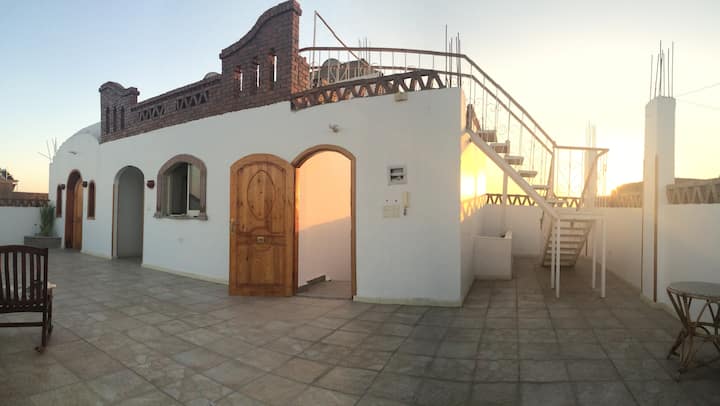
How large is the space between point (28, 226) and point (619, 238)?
56.9 feet

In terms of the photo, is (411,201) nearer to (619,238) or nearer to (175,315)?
(175,315)

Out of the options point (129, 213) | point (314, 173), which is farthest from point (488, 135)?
point (129, 213)

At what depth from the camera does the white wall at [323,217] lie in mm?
6258

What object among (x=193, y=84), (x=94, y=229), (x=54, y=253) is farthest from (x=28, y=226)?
(x=193, y=84)

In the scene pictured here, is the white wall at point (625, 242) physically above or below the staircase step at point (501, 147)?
below

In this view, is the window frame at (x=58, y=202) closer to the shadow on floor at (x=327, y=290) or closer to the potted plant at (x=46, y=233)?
the potted plant at (x=46, y=233)

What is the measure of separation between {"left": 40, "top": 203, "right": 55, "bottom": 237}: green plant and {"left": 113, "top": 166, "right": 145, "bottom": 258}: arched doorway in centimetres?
464

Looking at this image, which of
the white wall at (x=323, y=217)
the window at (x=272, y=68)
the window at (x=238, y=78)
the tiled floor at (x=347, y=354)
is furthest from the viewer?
the window at (x=238, y=78)

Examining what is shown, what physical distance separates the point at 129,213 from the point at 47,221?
15.5 feet

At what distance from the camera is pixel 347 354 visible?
136 inches

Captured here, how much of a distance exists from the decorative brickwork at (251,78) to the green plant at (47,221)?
6863 mm

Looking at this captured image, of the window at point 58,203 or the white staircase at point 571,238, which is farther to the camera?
the window at point 58,203

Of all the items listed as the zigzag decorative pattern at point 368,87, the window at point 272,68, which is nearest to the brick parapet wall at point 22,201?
the window at point 272,68

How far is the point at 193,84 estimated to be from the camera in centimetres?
755
